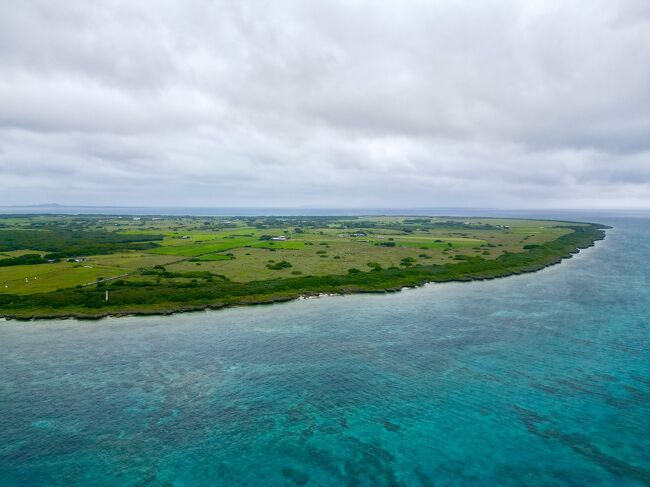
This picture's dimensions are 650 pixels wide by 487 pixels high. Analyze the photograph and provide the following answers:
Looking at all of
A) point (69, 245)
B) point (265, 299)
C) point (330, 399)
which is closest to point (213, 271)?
point (265, 299)

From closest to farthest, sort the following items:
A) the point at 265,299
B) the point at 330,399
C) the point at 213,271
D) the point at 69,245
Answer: the point at 330,399 < the point at 265,299 < the point at 213,271 < the point at 69,245

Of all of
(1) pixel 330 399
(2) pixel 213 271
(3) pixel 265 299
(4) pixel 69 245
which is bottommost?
(1) pixel 330 399

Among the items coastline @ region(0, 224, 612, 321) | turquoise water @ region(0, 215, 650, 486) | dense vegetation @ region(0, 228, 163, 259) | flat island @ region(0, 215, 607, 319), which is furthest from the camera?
dense vegetation @ region(0, 228, 163, 259)

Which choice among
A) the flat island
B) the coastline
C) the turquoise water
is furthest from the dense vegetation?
the turquoise water

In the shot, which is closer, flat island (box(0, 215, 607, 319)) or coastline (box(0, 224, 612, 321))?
coastline (box(0, 224, 612, 321))

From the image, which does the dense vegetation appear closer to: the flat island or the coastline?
the flat island

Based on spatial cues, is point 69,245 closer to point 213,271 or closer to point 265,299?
point 213,271

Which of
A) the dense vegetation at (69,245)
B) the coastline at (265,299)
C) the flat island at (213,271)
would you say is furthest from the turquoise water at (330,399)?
the dense vegetation at (69,245)

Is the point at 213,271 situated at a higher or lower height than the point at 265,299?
higher

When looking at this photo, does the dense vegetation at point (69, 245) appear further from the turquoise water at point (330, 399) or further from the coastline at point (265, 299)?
the turquoise water at point (330, 399)
